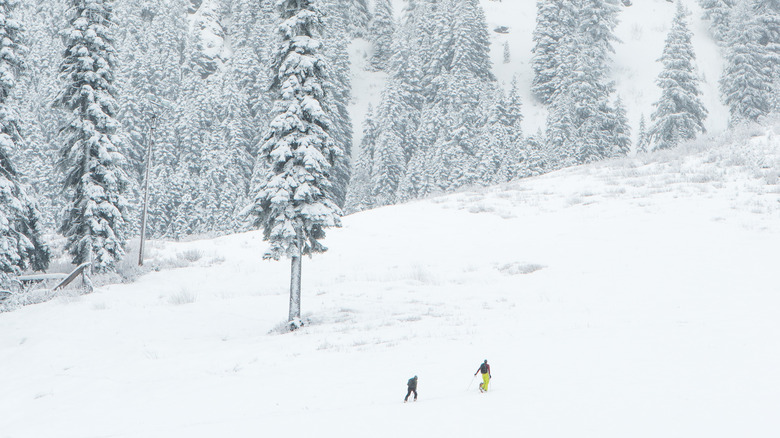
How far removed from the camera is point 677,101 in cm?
5375

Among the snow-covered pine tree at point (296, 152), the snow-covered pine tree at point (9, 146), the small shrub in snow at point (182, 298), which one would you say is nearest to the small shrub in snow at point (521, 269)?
the snow-covered pine tree at point (296, 152)

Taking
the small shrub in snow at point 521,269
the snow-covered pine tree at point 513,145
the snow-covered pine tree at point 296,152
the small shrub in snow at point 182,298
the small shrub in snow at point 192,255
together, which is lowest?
the small shrub in snow at point 182,298

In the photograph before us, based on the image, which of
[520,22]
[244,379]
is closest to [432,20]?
[520,22]

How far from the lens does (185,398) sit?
12297 millimetres

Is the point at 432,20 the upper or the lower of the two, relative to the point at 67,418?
upper

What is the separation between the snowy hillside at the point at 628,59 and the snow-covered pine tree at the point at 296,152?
55394 millimetres

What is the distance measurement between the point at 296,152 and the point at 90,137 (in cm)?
1478

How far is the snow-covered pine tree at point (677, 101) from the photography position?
173 feet

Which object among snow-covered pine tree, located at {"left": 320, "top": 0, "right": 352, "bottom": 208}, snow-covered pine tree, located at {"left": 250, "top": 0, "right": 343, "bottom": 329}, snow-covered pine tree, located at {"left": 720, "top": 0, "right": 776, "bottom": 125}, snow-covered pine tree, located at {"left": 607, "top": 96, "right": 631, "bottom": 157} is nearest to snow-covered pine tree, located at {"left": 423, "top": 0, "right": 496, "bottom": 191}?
snow-covered pine tree, located at {"left": 320, "top": 0, "right": 352, "bottom": 208}

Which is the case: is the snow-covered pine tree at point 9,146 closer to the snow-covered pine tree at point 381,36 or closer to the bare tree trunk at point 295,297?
the bare tree trunk at point 295,297

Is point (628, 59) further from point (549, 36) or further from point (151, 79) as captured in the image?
point (151, 79)

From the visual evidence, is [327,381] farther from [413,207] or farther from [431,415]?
[413,207]

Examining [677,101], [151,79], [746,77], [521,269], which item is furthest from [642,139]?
[151,79]

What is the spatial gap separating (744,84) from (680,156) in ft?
82.5
